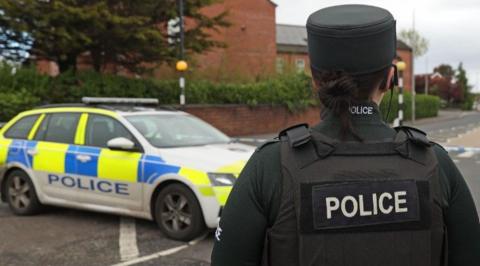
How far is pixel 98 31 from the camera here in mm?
15727

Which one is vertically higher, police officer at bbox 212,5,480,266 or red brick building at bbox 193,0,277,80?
red brick building at bbox 193,0,277,80

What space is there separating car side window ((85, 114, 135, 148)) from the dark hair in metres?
5.15

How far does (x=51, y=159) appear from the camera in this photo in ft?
23.4

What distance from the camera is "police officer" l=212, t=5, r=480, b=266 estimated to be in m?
1.56

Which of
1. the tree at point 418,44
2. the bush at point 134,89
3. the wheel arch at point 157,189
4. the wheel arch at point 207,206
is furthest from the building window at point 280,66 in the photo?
the tree at point 418,44

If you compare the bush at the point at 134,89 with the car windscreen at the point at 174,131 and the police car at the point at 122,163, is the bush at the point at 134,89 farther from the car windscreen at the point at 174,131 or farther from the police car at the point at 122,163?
the police car at the point at 122,163

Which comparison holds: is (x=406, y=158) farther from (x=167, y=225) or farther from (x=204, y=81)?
(x=204, y=81)

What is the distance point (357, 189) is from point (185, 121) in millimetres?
5919

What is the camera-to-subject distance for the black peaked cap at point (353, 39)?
1.58m

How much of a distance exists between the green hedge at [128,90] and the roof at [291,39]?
29.0 m

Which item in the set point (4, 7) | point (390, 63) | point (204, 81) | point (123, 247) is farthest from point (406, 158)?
point (204, 81)

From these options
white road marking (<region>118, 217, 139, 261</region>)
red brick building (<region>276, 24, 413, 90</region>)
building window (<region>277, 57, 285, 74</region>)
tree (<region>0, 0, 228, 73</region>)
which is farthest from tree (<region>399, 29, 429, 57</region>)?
white road marking (<region>118, 217, 139, 261</region>)

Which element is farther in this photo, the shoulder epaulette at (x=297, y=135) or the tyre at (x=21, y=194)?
the tyre at (x=21, y=194)

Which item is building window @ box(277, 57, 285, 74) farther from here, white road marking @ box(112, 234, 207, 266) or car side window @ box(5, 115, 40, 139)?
white road marking @ box(112, 234, 207, 266)
